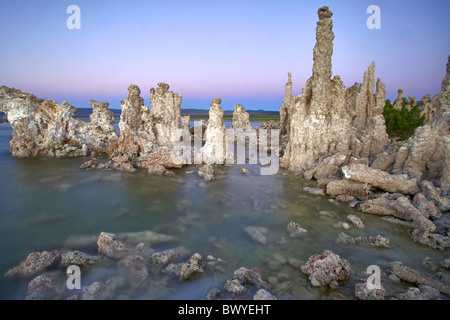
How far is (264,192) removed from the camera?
1127 centimetres

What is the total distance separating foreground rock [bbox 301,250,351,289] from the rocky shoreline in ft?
0.07

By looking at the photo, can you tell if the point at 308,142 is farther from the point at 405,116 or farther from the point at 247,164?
the point at 405,116

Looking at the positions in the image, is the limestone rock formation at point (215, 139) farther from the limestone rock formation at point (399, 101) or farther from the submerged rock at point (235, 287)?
the limestone rock formation at point (399, 101)

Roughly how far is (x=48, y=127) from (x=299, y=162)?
20.2 m

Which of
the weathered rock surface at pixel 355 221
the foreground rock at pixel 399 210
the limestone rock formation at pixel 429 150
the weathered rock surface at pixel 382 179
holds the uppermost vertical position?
the limestone rock formation at pixel 429 150

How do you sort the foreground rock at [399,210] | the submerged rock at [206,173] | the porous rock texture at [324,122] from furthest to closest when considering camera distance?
1. the porous rock texture at [324,122]
2. the submerged rock at [206,173]
3. the foreground rock at [399,210]

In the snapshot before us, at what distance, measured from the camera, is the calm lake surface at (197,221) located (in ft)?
17.3

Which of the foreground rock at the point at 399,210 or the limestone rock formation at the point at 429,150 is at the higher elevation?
the limestone rock formation at the point at 429,150

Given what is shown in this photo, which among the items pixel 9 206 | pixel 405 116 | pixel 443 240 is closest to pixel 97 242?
pixel 9 206

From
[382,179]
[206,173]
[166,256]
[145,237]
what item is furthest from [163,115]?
[382,179]

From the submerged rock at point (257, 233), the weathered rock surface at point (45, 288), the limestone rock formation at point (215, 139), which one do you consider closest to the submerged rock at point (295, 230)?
the submerged rock at point (257, 233)

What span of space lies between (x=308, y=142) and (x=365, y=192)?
194 inches

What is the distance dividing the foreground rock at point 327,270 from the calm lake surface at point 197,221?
164 millimetres
